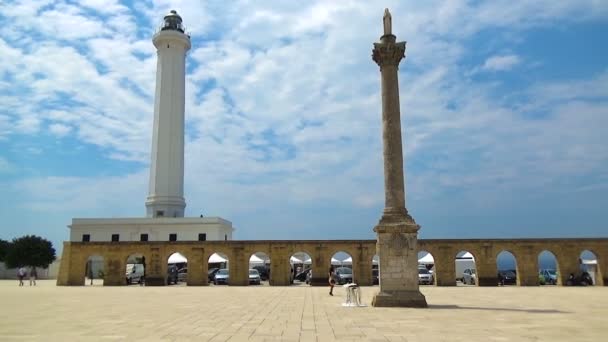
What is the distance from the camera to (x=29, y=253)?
5112 cm

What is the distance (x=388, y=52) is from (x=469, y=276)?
68.8 feet

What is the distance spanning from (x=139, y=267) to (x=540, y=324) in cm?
3218

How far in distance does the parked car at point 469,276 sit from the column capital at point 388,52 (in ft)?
61.7

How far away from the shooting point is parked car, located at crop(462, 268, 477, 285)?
33.3 meters

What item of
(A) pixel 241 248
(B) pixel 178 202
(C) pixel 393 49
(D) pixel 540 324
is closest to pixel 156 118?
(B) pixel 178 202

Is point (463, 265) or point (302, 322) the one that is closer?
point (302, 322)

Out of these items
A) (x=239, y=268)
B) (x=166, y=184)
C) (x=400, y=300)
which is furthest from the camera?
(x=166, y=184)

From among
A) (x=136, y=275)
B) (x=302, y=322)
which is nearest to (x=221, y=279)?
(x=136, y=275)

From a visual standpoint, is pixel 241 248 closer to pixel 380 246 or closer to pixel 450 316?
pixel 380 246

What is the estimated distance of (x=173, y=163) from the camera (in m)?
47.7

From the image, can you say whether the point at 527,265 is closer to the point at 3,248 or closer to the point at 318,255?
the point at 318,255

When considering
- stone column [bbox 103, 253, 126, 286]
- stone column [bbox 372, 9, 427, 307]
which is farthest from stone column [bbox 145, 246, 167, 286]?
stone column [bbox 372, 9, 427, 307]

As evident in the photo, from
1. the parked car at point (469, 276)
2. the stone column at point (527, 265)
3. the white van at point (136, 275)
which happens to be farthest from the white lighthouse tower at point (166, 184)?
the stone column at point (527, 265)

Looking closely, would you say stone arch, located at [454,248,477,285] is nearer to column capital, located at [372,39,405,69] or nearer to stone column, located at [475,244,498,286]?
stone column, located at [475,244,498,286]
